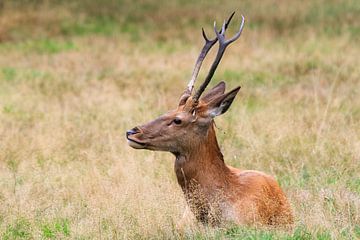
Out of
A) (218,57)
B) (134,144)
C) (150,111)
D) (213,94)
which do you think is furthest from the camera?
(150,111)

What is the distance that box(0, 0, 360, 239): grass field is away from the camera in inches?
308

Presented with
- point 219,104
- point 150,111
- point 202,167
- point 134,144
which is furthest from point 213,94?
point 150,111

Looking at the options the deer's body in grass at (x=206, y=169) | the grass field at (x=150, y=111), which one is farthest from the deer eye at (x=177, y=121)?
the grass field at (x=150, y=111)

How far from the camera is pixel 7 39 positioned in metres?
23.1

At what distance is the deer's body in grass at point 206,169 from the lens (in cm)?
713

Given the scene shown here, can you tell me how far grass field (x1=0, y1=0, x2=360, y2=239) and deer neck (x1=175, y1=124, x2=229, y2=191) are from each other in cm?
36

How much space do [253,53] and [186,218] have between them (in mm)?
13214

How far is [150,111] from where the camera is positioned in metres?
13.0

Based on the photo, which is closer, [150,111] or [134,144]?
[134,144]

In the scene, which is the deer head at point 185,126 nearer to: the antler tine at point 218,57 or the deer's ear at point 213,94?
the antler tine at point 218,57

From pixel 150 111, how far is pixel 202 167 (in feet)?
19.0

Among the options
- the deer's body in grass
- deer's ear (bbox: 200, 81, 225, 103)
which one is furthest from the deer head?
deer's ear (bbox: 200, 81, 225, 103)

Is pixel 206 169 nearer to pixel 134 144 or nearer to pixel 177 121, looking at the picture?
pixel 177 121

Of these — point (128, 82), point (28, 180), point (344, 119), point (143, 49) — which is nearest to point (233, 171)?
point (28, 180)
